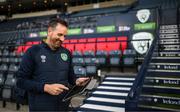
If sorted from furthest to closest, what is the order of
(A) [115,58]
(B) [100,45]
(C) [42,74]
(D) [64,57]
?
(B) [100,45]
(A) [115,58]
(D) [64,57]
(C) [42,74]

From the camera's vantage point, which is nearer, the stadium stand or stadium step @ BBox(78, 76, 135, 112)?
the stadium stand

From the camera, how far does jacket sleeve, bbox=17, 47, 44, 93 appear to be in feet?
5.60

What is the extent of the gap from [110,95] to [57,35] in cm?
477

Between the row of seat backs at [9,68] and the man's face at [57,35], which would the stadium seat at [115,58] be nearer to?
the row of seat backs at [9,68]

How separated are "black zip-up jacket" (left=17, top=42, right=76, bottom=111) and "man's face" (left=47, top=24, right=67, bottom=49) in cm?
10

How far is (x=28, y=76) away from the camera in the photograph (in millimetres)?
1777

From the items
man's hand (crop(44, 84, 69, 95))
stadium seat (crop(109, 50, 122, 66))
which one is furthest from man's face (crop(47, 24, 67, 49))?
stadium seat (crop(109, 50, 122, 66))

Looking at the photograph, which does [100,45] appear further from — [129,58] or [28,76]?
[28,76]

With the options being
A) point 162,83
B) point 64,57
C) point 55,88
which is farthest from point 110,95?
point 55,88

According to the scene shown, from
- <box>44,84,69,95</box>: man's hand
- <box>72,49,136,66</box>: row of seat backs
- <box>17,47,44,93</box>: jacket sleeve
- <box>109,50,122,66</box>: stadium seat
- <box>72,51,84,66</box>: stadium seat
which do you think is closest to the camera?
<box>44,84,69,95</box>: man's hand

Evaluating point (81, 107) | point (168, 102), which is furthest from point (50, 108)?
point (81, 107)

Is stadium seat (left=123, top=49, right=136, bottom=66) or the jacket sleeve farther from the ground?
the jacket sleeve

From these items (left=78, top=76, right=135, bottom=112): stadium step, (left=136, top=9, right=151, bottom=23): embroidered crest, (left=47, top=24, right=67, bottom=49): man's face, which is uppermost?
(left=136, top=9, right=151, bottom=23): embroidered crest

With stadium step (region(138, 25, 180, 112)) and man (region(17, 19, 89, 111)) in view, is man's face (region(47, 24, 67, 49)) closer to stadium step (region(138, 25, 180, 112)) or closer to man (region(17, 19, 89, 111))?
man (region(17, 19, 89, 111))
